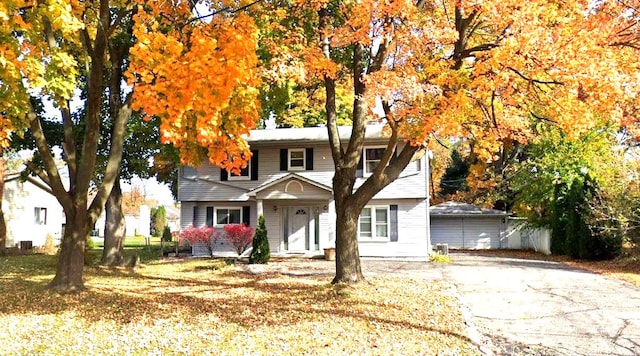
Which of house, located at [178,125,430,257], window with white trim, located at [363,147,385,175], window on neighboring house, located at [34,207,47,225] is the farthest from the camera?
window on neighboring house, located at [34,207,47,225]

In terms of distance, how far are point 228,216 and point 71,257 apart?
469 inches

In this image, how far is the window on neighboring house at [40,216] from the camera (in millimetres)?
29188

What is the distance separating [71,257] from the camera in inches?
416

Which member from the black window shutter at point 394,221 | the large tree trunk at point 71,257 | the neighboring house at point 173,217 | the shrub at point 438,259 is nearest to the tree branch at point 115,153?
the large tree trunk at point 71,257

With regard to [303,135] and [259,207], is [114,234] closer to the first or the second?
[259,207]

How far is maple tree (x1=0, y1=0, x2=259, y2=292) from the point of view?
7023 mm

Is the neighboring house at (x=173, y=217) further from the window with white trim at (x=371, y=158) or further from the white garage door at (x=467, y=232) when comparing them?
the window with white trim at (x=371, y=158)

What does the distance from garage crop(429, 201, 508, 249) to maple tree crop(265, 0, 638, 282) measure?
17923 mm

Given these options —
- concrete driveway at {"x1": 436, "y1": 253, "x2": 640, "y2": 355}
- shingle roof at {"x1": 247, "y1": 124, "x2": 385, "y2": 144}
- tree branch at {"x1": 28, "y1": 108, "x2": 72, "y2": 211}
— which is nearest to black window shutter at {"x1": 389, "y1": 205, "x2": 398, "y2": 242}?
shingle roof at {"x1": 247, "y1": 124, "x2": 385, "y2": 144}

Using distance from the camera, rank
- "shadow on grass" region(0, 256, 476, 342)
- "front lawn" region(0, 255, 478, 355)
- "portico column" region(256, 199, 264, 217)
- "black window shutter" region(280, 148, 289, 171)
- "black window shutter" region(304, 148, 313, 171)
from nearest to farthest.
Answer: "front lawn" region(0, 255, 478, 355) < "shadow on grass" region(0, 256, 476, 342) < "portico column" region(256, 199, 264, 217) < "black window shutter" region(304, 148, 313, 171) < "black window shutter" region(280, 148, 289, 171)

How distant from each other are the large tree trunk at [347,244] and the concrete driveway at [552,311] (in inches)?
105

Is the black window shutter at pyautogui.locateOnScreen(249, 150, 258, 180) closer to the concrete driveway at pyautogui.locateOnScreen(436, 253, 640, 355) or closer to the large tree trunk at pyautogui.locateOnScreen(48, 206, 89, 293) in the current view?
the concrete driveway at pyautogui.locateOnScreen(436, 253, 640, 355)

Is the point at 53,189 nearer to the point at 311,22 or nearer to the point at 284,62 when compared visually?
the point at 284,62

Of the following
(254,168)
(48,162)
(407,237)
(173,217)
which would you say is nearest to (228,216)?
(254,168)
